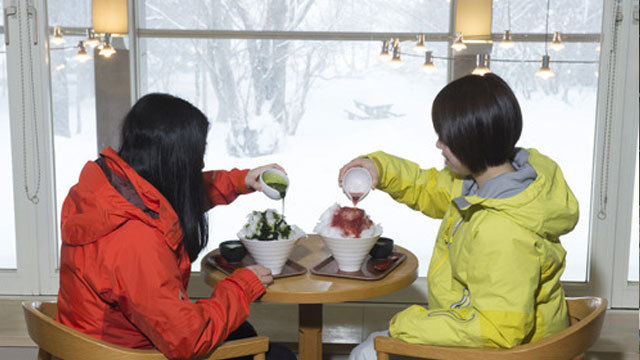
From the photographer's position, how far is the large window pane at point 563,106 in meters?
2.78

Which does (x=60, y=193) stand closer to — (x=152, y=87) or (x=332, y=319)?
(x=152, y=87)

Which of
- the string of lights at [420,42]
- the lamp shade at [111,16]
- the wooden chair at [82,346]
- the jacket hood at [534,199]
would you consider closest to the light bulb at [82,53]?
the string of lights at [420,42]

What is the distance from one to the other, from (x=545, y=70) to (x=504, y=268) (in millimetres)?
1835

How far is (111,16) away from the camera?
109 inches

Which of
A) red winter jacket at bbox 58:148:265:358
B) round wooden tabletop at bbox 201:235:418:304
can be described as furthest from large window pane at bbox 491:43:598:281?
red winter jacket at bbox 58:148:265:358

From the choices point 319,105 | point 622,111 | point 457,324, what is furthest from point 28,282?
point 622,111

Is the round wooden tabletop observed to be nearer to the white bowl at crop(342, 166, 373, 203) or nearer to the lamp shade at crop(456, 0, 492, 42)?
the white bowl at crop(342, 166, 373, 203)

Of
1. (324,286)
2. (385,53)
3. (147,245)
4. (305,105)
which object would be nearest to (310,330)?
(324,286)

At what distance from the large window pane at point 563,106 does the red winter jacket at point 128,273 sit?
1.95 meters

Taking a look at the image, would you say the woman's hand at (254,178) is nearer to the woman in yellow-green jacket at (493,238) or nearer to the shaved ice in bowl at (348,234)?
the shaved ice in bowl at (348,234)

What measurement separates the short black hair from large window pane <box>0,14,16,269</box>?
2318 mm

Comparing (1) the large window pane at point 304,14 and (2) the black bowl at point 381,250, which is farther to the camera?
(1) the large window pane at point 304,14

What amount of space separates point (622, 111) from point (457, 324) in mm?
1986

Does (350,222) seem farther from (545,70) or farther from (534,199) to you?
(545,70)
